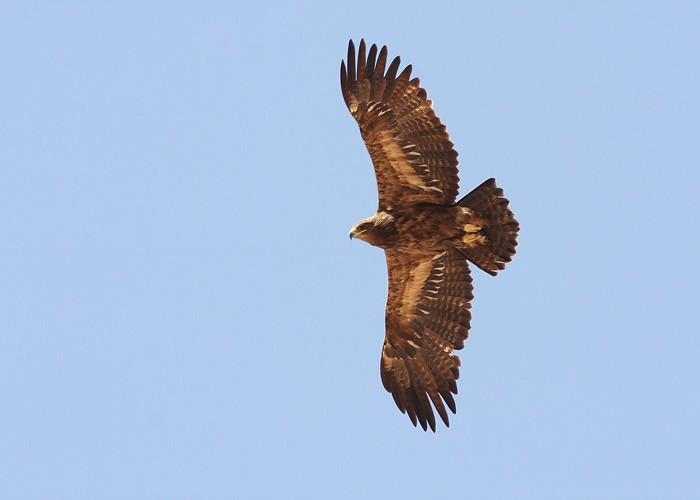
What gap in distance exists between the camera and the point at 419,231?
12711 mm

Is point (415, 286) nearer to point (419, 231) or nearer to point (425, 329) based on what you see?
point (425, 329)

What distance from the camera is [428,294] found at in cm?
1355

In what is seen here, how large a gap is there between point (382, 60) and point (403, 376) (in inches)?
182

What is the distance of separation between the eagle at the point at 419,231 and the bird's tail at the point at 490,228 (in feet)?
0.04

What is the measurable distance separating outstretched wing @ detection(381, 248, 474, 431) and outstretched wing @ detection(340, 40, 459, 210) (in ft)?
4.34

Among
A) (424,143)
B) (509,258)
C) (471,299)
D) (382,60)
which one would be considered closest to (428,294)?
(471,299)

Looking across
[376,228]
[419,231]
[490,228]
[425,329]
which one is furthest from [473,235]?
[425,329]

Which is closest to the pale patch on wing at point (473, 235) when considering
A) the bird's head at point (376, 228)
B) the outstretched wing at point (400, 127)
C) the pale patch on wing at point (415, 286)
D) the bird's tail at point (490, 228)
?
the bird's tail at point (490, 228)

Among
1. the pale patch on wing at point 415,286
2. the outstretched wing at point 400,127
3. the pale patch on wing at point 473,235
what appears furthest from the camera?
the pale patch on wing at point 415,286

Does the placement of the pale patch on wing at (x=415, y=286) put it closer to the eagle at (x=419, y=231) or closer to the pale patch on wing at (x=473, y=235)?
the eagle at (x=419, y=231)

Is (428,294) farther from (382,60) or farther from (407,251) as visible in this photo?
(382,60)

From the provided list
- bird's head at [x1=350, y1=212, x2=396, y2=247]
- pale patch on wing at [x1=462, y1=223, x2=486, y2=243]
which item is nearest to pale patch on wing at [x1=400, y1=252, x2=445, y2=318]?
pale patch on wing at [x1=462, y1=223, x2=486, y2=243]

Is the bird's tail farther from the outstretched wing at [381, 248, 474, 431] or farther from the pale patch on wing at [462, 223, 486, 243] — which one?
the outstretched wing at [381, 248, 474, 431]

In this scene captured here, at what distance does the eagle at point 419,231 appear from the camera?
12.1 metres
